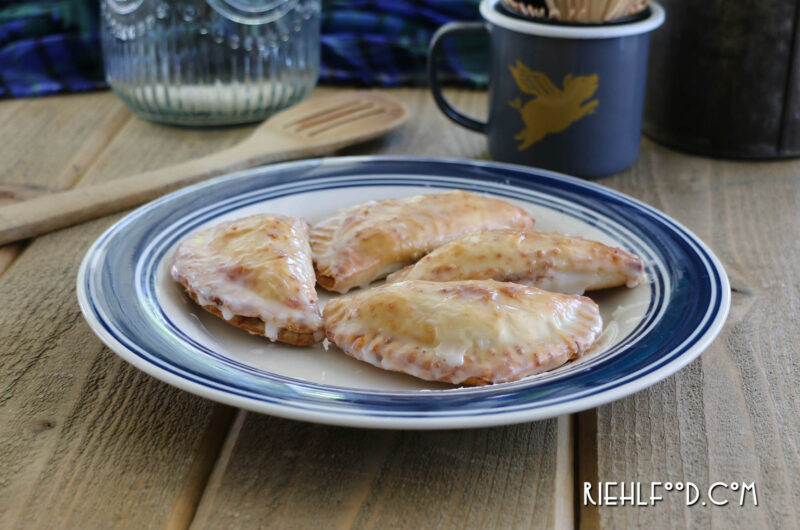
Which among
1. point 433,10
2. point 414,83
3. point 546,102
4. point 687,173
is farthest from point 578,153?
point 433,10

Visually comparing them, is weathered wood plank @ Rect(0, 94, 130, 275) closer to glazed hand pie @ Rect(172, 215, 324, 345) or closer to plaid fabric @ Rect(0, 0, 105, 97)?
plaid fabric @ Rect(0, 0, 105, 97)

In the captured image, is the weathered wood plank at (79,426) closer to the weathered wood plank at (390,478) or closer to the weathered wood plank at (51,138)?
the weathered wood plank at (390,478)

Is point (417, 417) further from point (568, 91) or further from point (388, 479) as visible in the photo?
point (568, 91)

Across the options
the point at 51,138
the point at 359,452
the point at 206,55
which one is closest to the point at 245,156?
the point at 206,55

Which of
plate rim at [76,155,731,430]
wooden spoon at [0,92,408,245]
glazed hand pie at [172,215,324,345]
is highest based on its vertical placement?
plate rim at [76,155,731,430]

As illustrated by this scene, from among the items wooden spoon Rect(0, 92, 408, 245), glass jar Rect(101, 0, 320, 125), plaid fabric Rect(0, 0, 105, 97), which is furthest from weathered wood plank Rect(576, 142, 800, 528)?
plaid fabric Rect(0, 0, 105, 97)
